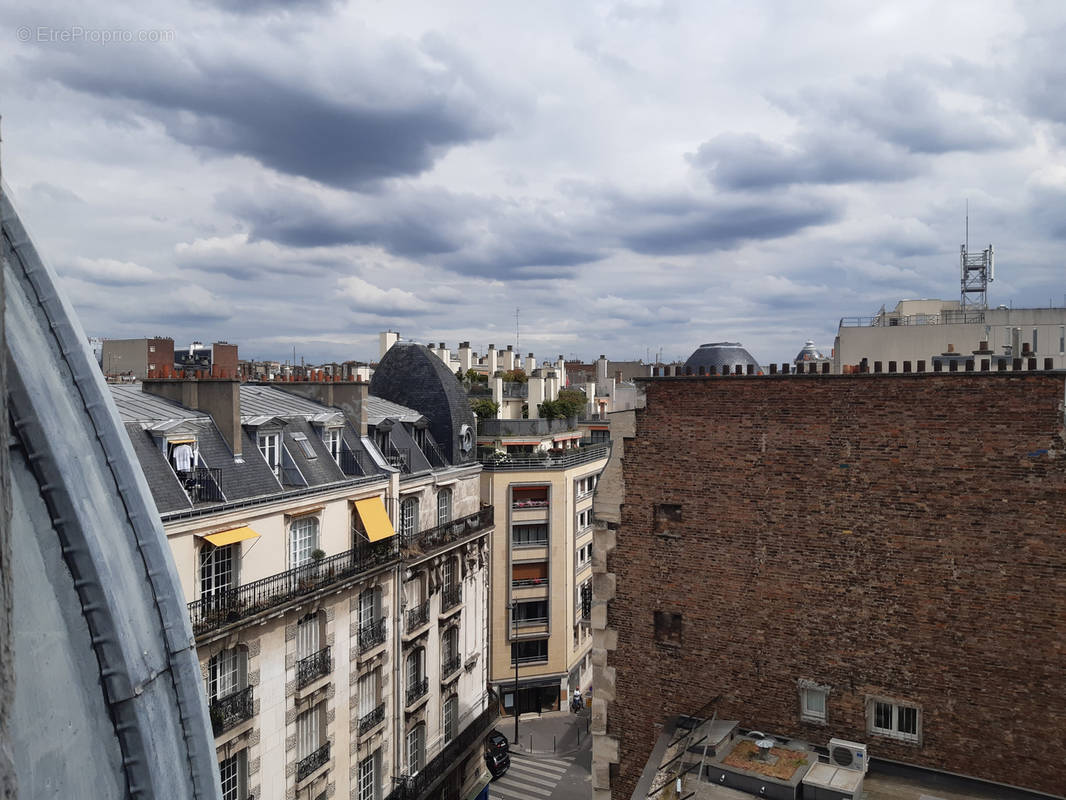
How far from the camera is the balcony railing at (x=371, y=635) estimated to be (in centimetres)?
2462

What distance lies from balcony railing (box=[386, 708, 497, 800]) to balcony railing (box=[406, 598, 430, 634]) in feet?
17.6

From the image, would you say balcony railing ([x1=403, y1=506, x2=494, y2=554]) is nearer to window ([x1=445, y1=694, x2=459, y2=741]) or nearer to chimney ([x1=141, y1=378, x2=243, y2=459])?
window ([x1=445, y1=694, x2=459, y2=741])

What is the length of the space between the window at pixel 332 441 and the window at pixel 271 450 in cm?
225

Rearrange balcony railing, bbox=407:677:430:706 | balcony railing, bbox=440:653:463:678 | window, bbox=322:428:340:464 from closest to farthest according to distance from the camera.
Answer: window, bbox=322:428:340:464
balcony railing, bbox=407:677:430:706
balcony railing, bbox=440:653:463:678

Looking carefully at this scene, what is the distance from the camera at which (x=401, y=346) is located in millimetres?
36750

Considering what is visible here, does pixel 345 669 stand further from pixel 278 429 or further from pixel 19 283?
pixel 19 283

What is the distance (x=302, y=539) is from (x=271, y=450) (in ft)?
10.1

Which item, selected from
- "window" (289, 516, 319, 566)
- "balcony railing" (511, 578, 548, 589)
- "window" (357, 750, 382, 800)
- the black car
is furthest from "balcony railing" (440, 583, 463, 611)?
"balcony railing" (511, 578, 548, 589)

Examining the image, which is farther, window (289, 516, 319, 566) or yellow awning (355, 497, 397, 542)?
yellow awning (355, 497, 397, 542)

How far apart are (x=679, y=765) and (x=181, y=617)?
9.98 meters

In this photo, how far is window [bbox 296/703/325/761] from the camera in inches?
864

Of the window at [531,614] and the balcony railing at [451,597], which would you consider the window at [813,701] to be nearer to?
the balcony railing at [451,597]

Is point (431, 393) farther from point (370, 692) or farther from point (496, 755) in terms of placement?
point (496, 755)

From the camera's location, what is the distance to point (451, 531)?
101ft
